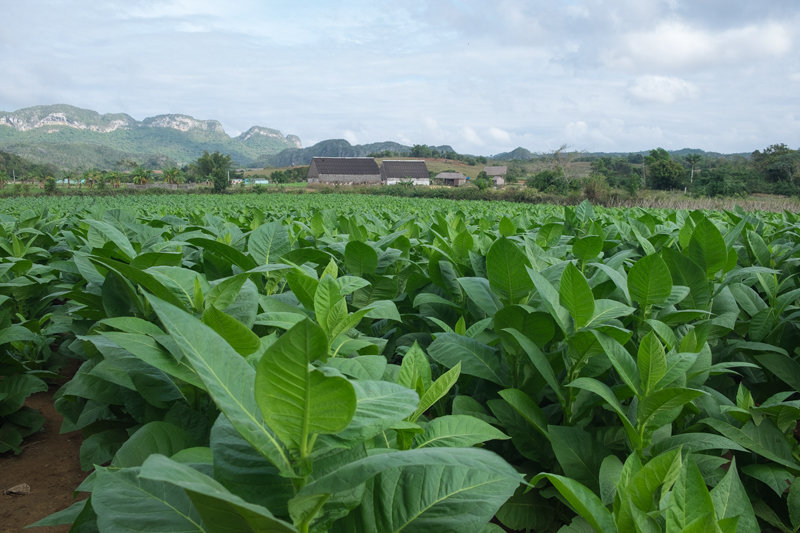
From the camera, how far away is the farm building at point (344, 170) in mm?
98438

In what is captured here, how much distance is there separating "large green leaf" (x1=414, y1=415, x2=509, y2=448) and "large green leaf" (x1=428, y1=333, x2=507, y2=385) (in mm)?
472

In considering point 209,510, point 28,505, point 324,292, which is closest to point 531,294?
point 324,292

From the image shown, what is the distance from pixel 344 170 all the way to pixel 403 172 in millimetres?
12994

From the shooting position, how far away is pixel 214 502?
549 mm

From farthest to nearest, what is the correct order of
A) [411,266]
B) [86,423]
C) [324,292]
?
1. [411,266]
2. [86,423]
3. [324,292]

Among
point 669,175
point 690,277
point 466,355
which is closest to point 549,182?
point 669,175

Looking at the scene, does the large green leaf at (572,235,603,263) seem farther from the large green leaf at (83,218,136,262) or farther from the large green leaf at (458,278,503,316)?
the large green leaf at (83,218,136,262)

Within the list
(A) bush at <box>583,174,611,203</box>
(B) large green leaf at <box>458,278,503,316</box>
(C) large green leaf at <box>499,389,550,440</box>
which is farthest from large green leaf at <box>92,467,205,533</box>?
(A) bush at <box>583,174,611,203</box>

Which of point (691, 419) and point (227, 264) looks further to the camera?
point (227, 264)

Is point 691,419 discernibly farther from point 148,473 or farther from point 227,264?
point 227,264

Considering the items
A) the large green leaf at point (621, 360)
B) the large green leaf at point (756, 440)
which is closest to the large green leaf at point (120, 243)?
the large green leaf at point (621, 360)

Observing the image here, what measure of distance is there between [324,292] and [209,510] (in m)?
0.68

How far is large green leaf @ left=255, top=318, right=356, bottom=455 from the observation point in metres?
0.54

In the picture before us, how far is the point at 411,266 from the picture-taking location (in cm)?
252
